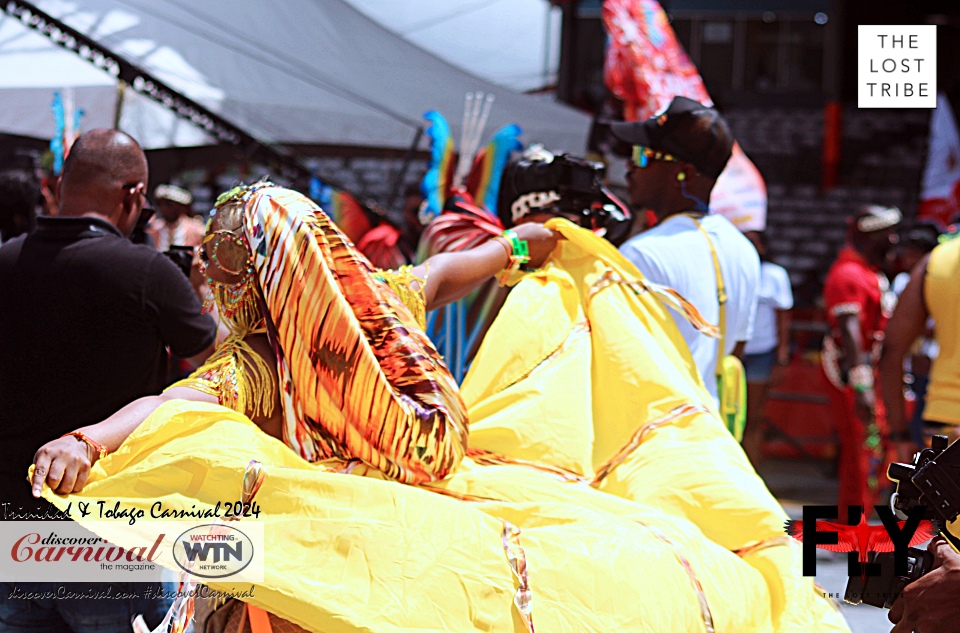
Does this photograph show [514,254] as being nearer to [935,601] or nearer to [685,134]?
[685,134]

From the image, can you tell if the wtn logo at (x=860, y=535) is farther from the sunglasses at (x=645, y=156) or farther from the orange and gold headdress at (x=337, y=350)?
the sunglasses at (x=645, y=156)

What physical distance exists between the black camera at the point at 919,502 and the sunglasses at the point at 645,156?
64.6 inches

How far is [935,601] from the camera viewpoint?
1.58 metres

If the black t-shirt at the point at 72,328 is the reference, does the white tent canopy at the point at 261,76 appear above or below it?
above

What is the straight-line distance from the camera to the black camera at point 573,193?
288cm

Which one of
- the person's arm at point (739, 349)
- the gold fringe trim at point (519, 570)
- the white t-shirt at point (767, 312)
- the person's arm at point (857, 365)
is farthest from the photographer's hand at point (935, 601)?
the white t-shirt at point (767, 312)

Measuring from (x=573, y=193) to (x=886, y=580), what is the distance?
4.85 feet

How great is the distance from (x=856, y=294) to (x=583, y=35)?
964 centimetres

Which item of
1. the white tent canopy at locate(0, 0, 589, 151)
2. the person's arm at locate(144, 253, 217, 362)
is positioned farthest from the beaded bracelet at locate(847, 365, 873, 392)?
the person's arm at locate(144, 253, 217, 362)

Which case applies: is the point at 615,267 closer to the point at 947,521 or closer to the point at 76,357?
the point at 947,521

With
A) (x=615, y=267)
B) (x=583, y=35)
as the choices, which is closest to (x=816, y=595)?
(x=615, y=267)

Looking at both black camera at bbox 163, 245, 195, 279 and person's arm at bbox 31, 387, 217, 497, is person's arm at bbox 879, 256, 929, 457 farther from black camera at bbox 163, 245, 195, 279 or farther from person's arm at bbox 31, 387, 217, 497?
person's arm at bbox 31, 387, 217, 497

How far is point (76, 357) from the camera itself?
2408mm

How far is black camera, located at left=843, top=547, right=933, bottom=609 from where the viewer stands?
1.67 metres
